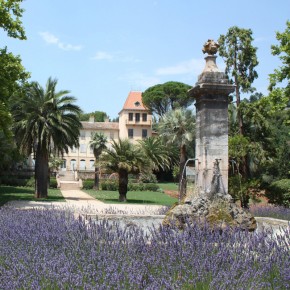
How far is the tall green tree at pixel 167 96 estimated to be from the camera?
76188 millimetres

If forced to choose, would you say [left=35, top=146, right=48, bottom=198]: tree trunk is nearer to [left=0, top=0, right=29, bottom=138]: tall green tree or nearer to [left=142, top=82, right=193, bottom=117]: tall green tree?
[left=0, top=0, right=29, bottom=138]: tall green tree

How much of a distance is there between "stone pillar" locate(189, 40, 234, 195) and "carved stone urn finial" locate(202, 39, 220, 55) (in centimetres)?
73

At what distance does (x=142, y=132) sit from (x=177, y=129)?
48.2 metres

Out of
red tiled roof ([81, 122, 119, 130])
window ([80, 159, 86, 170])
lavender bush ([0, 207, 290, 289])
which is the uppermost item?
red tiled roof ([81, 122, 119, 130])

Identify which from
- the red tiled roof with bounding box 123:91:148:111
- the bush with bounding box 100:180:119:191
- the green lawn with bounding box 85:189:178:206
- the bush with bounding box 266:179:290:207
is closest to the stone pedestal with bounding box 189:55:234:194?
the bush with bounding box 266:179:290:207

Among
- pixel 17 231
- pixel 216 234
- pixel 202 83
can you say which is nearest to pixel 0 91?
pixel 202 83

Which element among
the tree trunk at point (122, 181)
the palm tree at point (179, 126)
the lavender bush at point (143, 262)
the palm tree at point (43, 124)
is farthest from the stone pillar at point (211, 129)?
the palm tree at point (179, 126)

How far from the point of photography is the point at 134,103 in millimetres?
84812

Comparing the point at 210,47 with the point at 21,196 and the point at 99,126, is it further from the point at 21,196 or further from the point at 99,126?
the point at 99,126

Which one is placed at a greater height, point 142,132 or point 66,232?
point 142,132

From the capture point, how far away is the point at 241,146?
2086 cm

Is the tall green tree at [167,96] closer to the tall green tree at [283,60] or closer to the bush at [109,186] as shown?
the bush at [109,186]

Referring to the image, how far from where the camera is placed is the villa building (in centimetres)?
8400

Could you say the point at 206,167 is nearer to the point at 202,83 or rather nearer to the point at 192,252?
the point at 202,83
